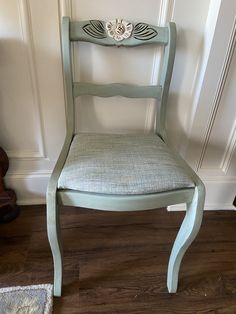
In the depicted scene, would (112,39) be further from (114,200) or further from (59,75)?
(114,200)

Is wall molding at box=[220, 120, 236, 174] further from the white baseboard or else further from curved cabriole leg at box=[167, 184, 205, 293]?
the white baseboard

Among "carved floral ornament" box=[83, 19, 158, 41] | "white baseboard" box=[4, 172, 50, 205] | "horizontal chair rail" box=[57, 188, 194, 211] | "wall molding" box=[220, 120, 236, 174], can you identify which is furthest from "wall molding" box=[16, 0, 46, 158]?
"wall molding" box=[220, 120, 236, 174]

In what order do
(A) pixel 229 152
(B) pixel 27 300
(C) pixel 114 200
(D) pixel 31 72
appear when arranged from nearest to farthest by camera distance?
(C) pixel 114 200, (B) pixel 27 300, (D) pixel 31 72, (A) pixel 229 152

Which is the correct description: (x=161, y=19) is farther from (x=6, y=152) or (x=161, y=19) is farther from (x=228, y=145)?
(x=6, y=152)

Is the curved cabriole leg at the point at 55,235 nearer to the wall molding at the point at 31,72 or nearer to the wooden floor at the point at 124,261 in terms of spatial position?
the wooden floor at the point at 124,261

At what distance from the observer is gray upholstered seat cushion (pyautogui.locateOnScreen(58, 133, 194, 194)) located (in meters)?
0.79

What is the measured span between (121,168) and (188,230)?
0.31m

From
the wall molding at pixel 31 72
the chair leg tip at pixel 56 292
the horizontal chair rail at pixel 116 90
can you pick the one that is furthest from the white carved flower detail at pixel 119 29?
the chair leg tip at pixel 56 292

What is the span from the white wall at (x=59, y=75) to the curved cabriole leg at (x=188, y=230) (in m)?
0.48

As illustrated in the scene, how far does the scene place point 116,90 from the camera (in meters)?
1.04

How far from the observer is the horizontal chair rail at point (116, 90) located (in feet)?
3.38

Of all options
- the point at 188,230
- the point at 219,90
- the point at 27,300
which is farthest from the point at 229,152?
the point at 27,300

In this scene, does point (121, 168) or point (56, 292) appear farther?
point (56, 292)

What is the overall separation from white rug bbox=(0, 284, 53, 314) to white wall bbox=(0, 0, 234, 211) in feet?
1.62
